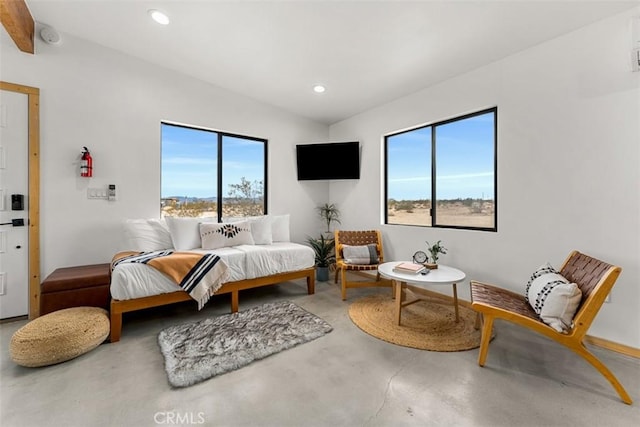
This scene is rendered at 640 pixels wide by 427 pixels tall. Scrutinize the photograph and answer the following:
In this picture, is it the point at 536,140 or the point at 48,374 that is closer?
the point at 48,374

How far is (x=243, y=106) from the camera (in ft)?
13.0

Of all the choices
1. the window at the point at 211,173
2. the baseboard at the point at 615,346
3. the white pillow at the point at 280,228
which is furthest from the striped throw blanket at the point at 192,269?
the baseboard at the point at 615,346

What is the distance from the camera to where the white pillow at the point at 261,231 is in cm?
362

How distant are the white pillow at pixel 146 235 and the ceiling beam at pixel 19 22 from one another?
1810 mm

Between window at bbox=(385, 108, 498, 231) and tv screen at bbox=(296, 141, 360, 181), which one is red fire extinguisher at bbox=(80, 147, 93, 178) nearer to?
tv screen at bbox=(296, 141, 360, 181)

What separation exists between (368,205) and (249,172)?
6.44 ft

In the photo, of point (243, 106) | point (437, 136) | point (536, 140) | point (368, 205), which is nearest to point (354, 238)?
point (368, 205)

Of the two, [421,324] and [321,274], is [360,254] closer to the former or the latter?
[321,274]

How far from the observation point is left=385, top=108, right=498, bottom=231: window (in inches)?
118

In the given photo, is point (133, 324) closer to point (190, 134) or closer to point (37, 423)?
point (37, 423)

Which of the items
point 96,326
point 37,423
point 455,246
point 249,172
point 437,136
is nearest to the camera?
point 37,423

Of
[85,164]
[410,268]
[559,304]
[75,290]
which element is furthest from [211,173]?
[559,304]

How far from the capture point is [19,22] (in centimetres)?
216

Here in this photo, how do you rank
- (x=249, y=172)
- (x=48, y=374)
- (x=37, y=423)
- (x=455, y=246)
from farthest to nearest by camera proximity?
1. (x=249, y=172)
2. (x=455, y=246)
3. (x=48, y=374)
4. (x=37, y=423)
